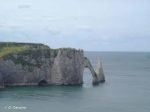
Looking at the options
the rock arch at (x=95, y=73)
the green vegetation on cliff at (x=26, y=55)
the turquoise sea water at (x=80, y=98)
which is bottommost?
the turquoise sea water at (x=80, y=98)

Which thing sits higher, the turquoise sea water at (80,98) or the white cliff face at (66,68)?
the white cliff face at (66,68)

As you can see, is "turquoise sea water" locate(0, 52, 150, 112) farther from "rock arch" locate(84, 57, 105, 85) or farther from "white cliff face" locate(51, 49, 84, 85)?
"white cliff face" locate(51, 49, 84, 85)

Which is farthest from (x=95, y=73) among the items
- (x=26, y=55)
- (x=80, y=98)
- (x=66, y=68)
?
(x=80, y=98)

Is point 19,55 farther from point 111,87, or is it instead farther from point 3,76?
point 111,87

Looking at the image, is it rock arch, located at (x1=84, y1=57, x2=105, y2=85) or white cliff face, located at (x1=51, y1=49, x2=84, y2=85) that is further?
rock arch, located at (x1=84, y1=57, x2=105, y2=85)

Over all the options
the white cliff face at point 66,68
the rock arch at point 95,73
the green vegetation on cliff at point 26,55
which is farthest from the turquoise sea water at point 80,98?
the green vegetation on cliff at point 26,55

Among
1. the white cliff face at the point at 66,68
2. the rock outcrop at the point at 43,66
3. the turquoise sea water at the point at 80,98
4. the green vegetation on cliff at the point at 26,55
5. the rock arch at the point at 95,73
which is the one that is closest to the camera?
the turquoise sea water at the point at 80,98

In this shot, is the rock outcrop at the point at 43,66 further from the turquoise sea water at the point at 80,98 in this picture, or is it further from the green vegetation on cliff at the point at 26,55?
the turquoise sea water at the point at 80,98

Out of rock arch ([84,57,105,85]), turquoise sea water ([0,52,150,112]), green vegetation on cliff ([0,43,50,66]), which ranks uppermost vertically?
green vegetation on cliff ([0,43,50,66])

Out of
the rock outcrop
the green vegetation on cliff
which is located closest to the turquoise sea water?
the rock outcrop

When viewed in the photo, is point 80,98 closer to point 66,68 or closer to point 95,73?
point 66,68
